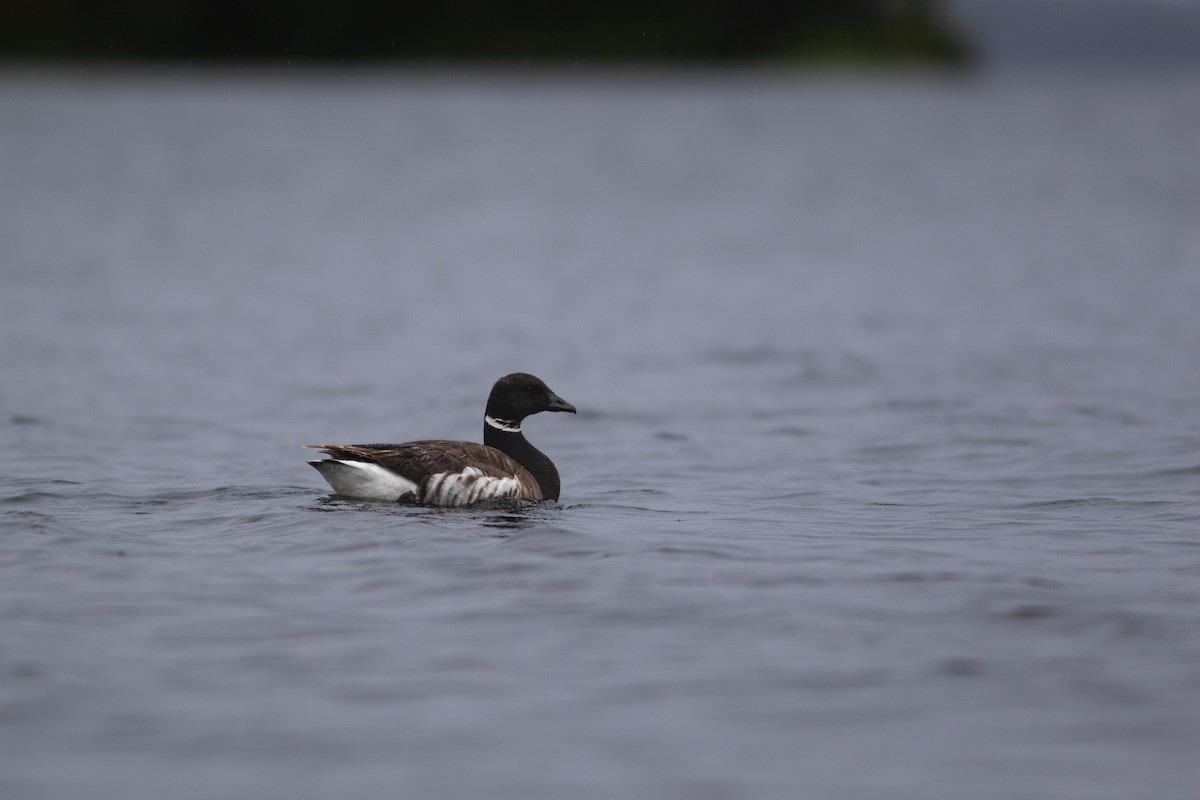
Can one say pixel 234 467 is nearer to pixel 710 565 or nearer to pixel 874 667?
pixel 710 565

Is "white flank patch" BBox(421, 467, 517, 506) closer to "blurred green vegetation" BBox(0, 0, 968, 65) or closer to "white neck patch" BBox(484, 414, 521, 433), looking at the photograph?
"white neck patch" BBox(484, 414, 521, 433)

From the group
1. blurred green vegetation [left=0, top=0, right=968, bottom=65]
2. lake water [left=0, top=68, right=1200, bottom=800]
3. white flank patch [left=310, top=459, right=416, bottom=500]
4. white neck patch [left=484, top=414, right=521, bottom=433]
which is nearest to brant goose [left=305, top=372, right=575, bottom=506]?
white flank patch [left=310, top=459, right=416, bottom=500]

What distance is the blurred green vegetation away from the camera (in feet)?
322

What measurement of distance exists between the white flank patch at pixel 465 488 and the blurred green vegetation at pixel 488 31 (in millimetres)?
89450

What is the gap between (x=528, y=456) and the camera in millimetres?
13188

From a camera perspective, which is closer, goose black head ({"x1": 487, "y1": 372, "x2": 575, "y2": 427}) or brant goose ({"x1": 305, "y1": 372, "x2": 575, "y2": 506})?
brant goose ({"x1": 305, "y1": 372, "x2": 575, "y2": 506})

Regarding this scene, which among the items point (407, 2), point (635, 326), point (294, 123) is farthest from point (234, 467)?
point (407, 2)

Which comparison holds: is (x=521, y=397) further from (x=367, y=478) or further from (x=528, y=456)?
(x=367, y=478)

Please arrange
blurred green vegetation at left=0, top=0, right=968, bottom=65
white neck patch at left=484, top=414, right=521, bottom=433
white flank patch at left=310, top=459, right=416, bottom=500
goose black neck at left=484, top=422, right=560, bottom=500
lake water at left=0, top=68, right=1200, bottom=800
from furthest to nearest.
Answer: blurred green vegetation at left=0, top=0, right=968, bottom=65, white neck patch at left=484, top=414, right=521, bottom=433, goose black neck at left=484, top=422, right=560, bottom=500, white flank patch at left=310, top=459, right=416, bottom=500, lake water at left=0, top=68, right=1200, bottom=800

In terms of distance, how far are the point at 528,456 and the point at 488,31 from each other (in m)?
96.2

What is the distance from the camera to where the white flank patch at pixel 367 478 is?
1223 cm

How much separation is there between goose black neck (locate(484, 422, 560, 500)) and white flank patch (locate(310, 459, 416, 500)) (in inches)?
44.8

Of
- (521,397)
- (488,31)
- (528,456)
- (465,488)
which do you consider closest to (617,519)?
(465,488)

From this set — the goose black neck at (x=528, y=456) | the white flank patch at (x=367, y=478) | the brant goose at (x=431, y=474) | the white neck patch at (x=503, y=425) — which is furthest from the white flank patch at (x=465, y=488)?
the white neck patch at (x=503, y=425)
